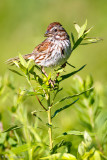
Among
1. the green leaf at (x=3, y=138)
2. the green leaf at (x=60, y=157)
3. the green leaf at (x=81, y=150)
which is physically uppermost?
the green leaf at (x=3, y=138)

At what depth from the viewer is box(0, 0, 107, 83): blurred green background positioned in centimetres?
598

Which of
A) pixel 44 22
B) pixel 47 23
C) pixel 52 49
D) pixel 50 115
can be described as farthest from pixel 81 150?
pixel 44 22

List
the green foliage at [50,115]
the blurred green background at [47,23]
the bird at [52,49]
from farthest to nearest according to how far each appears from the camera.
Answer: the blurred green background at [47,23] → the bird at [52,49] → the green foliage at [50,115]

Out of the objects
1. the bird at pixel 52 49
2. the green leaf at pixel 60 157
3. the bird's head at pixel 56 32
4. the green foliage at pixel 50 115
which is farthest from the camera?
the bird's head at pixel 56 32

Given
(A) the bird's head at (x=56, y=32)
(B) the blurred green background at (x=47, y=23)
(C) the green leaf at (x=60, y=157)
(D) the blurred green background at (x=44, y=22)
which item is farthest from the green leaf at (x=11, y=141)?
(D) the blurred green background at (x=44, y=22)

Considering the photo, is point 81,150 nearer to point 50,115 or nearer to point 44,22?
point 50,115

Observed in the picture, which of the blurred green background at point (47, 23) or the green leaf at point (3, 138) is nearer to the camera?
the green leaf at point (3, 138)

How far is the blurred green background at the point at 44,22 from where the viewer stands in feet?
19.6

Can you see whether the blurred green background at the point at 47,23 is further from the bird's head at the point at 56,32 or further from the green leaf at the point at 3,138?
the green leaf at the point at 3,138

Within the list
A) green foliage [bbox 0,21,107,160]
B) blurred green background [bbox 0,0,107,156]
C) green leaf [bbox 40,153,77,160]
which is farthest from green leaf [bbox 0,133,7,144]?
blurred green background [bbox 0,0,107,156]

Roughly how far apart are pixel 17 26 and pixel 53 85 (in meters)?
5.87

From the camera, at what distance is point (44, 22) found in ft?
24.9

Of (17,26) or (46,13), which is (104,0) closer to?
(46,13)

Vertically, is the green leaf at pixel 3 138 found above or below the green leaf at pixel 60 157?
above
